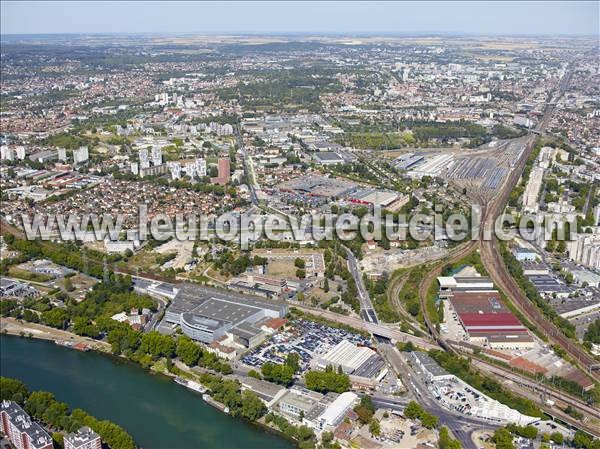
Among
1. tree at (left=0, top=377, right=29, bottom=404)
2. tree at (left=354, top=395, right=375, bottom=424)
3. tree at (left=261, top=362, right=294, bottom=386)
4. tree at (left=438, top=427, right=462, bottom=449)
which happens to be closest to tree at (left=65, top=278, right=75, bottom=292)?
tree at (left=0, top=377, right=29, bottom=404)

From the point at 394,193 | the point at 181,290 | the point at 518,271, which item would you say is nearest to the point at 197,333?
the point at 181,290

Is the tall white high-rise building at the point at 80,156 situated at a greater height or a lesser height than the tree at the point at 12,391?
greater

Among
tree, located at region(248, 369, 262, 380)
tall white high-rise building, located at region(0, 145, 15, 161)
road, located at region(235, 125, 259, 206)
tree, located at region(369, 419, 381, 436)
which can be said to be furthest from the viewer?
tall white high-rise building, located at region(0, 145, 15, 161)

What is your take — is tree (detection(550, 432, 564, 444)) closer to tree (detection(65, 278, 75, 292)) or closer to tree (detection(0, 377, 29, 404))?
tree (detection(0, 377, 29, 404))

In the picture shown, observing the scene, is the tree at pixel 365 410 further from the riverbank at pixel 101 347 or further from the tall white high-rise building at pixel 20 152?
the tall white high-rise building at pixel 20 152

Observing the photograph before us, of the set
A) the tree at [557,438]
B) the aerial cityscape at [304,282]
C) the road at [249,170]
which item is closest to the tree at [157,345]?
the aerial cityscape at [304,282]

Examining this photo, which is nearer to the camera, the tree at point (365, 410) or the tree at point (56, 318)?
the tree at point (365, 410)
